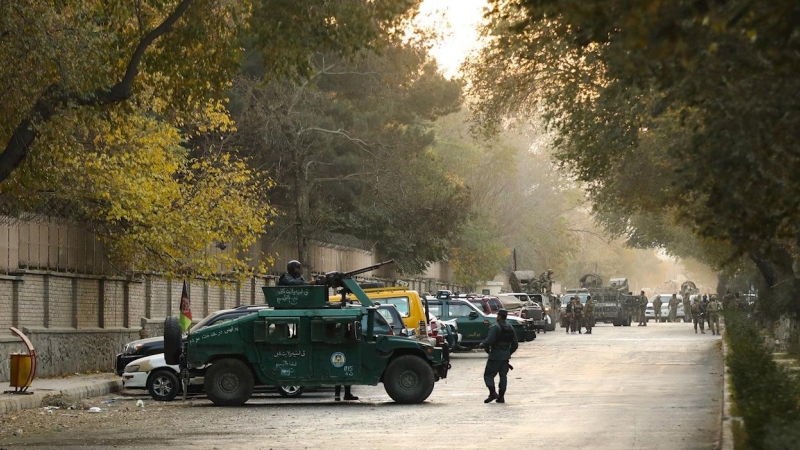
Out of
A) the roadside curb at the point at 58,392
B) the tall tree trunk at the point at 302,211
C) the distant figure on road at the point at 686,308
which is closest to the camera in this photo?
the roadside curb at the point at 58,392

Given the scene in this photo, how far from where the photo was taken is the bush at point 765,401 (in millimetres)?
10844

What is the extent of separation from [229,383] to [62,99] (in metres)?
5.85

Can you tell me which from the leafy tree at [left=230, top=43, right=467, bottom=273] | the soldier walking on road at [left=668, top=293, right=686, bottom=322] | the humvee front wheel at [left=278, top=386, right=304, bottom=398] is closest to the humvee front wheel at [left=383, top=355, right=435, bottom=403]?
the humvee front wheel at [left=278, top=386, right=304, bottom=398]

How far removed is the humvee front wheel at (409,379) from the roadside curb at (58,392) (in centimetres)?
584

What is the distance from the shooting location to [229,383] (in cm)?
2359

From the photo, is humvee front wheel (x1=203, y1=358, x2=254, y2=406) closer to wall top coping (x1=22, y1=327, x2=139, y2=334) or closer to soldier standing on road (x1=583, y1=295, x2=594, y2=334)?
wall top coping (x1=22, y1=327, x2=139, y2=334)

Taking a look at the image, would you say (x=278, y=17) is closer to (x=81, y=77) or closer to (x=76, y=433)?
(x=81, y=77)

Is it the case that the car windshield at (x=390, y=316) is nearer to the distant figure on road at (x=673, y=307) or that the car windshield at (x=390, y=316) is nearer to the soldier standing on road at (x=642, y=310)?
the soldier standing on road at (x=642, y=310)

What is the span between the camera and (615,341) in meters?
53.9

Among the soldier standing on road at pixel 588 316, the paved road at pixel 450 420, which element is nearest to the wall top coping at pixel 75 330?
the paved road at pixel 450 420

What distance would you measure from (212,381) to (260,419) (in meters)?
2.96

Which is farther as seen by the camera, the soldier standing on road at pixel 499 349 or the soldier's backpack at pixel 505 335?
the soldier's backpack at pixel 505 335

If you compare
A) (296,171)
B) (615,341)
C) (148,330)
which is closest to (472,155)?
(615,341)

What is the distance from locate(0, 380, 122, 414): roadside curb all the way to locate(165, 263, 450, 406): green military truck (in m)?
2.73
